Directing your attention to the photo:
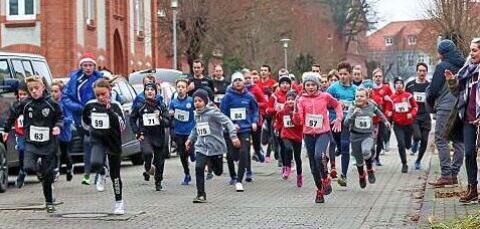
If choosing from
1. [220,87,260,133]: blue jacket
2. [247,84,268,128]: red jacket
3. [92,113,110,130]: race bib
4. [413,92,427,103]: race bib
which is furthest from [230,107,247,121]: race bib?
[413,92,427,103]: race bib

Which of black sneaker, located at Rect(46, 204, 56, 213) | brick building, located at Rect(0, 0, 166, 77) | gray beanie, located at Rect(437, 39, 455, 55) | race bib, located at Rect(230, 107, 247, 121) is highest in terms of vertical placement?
brick building, located at Rect(0, 0, 166, 77)

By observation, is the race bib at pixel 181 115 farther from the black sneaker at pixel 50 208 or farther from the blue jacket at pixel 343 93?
the black sneaker at pixel 50 208

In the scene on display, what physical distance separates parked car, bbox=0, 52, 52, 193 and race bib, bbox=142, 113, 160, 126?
1998 millimetres

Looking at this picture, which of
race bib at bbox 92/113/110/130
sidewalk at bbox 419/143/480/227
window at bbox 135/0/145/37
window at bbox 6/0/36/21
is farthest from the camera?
window at bbox 135/0/145/37

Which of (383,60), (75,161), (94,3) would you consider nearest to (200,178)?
(75,161)

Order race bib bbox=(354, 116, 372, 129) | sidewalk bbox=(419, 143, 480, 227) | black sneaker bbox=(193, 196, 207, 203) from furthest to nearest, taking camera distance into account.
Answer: race bib bbox=(354, 116, 372, 129), black sneaker bbox=(193, 196, 207, 203), sidewalk bbox=(419, 143, 480, 227)

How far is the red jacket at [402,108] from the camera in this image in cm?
1997

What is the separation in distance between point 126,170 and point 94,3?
68.5 ft

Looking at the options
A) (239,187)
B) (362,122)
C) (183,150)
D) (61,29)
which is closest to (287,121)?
(362,122)

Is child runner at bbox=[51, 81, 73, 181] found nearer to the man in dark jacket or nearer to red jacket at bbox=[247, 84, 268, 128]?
red jacket at bbox=[247, 84, 268, 128]

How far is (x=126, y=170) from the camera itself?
21172mm

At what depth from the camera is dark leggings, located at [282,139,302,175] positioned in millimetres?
16531

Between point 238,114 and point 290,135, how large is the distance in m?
0.89

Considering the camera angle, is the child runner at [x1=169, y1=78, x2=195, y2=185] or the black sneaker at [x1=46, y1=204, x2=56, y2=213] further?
the child runner at [x1=169, y1=78, x2=195, y2=185]
